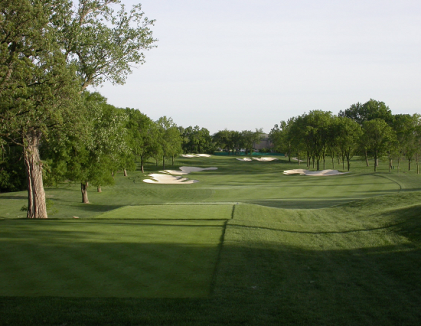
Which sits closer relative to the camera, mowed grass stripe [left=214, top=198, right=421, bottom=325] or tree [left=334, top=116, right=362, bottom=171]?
mowed grass stripe [left=214, top=198, right=421, bottom=325]

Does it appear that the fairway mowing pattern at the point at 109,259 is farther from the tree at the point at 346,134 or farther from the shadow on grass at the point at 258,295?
the tree at the point at 346,134

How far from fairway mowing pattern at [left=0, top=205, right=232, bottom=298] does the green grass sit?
3 centimetres

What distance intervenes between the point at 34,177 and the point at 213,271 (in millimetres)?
13634

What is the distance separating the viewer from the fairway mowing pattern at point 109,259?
6.82 meters

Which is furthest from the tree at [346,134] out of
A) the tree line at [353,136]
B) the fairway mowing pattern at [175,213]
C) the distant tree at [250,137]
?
the fairway mowing pattern at [175,213]

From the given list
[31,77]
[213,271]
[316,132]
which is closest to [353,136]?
[316,132]

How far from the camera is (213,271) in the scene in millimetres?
7852

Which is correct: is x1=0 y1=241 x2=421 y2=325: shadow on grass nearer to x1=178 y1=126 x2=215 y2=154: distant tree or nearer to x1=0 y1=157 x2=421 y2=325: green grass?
x1=0 y1=157 x2=421 y2=325: green grass

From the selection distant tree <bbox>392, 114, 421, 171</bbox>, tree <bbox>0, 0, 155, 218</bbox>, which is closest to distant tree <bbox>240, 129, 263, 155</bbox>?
distant tree <bbox>392, 114, 421, 171</bbox>

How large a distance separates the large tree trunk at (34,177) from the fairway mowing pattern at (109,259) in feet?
16.5

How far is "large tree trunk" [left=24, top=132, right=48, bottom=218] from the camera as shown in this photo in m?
17.4

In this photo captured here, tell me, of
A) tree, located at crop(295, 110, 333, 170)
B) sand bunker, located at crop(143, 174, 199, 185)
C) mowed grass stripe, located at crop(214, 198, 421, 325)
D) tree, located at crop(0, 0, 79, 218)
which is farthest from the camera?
tree, located at crop(295, 110, 333, 170)

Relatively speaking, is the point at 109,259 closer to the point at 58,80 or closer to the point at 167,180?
the point at 58,80

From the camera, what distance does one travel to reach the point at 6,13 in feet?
48.1
